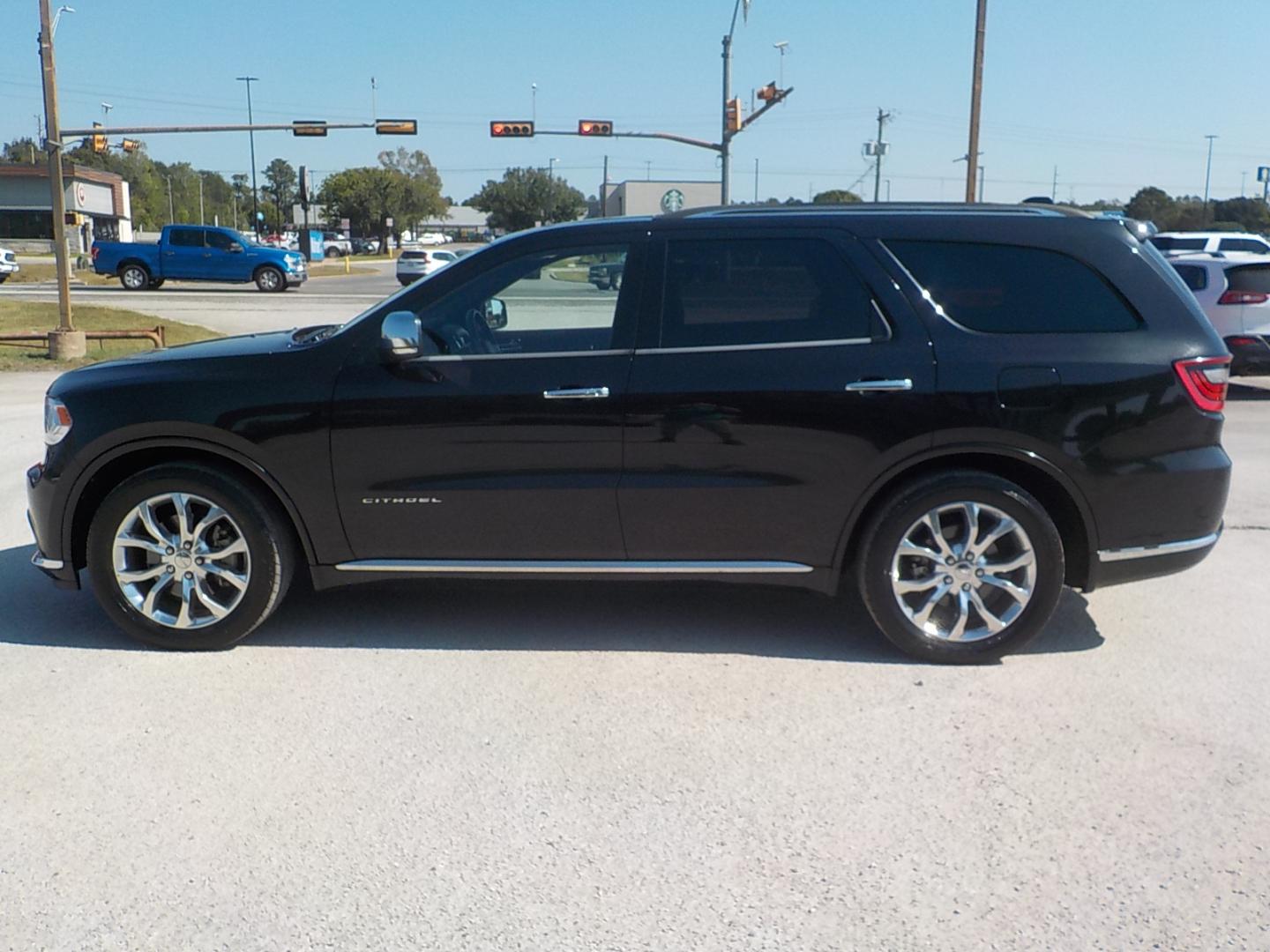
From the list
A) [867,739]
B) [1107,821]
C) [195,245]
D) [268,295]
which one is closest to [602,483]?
[867,739]

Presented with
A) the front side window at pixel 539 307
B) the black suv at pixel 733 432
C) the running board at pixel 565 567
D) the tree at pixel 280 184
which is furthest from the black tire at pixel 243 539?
the tree at pixel 280 184

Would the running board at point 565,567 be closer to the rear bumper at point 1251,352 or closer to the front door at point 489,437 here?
the front door at point 489,437

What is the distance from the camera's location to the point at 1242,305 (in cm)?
1338

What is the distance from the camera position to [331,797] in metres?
3.88

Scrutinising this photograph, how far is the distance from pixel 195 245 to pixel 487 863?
124 feet

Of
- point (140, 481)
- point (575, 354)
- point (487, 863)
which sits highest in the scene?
point (575, 354)

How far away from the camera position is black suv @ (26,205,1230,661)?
4.97 m

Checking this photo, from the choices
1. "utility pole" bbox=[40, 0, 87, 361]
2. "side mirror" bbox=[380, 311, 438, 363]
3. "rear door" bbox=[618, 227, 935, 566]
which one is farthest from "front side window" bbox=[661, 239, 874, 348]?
"utility pole" bbox=[40, 0, 87, 361]

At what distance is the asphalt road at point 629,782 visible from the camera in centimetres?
323

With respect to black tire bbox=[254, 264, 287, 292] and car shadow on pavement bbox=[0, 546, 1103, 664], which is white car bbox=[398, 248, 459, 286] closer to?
black tire bbox=[254, 264, 287, 292]

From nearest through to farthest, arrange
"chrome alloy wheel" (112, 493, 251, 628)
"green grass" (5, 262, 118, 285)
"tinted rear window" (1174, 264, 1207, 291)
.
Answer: "chrome alloy wheel" (112, 493, 251, 628) → "tinted rear window" (1174, 264, 1207, 291) → "green grass" (5, 262, 118, 285)

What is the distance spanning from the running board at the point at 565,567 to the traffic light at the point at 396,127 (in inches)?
1209

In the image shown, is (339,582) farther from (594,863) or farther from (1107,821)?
(1107,821)

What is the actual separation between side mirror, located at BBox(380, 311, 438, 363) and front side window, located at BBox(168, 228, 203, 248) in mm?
35688
